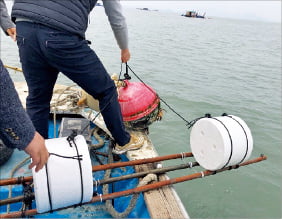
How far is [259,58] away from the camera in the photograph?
18.2 meters

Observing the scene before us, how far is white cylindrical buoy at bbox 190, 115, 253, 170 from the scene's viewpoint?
2529mm

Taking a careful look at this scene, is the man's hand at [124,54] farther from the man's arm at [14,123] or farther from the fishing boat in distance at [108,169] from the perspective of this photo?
the man's arm at [14,123]

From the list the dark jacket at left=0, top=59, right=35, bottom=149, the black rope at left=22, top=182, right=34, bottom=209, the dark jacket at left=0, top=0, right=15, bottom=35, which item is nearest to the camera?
the dark jacket at left=0, top=59, right=35, bottom=149

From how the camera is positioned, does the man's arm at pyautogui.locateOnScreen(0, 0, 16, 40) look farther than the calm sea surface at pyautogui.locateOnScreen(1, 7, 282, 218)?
No

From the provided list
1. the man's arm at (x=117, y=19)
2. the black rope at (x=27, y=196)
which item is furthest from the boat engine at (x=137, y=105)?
the black rope at (x=27, y=196)

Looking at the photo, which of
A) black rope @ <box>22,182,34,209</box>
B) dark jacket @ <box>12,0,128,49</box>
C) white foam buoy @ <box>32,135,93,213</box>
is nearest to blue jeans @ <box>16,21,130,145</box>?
dark jacket @ <box>12,0,128,49</box>

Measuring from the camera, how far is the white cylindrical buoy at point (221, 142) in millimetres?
2529

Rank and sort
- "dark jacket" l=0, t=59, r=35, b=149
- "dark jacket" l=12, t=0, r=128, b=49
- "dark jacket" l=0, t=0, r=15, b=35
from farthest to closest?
"dark jacket" l=0, t=0, r=15, b=35 → "dark jacket" l=12, t=0, r=128, b=49 → "dark jacket" l=0, t=59, r=35, b=149

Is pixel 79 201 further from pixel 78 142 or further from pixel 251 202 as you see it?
pixel 251 202

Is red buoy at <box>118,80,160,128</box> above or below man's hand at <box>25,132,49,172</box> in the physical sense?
below

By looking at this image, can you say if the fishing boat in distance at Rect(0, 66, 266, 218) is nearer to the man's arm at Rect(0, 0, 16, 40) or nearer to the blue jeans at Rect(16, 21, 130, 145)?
the blue jeans at Rect(16, 21, 130, 145)

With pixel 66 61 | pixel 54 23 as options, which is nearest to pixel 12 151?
pixel 66 61

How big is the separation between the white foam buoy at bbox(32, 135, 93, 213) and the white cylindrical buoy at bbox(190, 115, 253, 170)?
122 cm

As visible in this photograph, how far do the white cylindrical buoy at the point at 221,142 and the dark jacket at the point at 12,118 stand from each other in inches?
67.7
